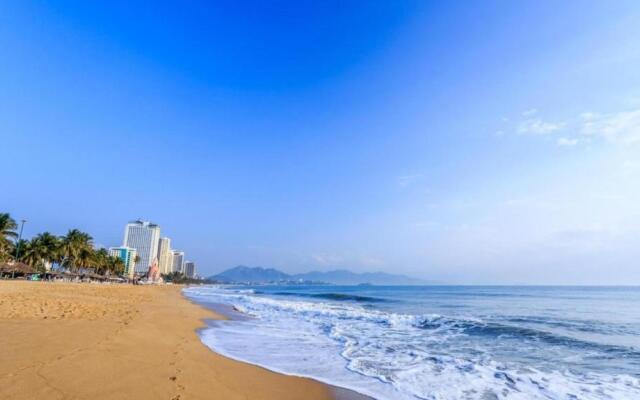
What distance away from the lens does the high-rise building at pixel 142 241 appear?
588 feet

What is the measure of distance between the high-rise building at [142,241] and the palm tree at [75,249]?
120 metres

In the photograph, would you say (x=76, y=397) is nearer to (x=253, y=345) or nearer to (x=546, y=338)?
(x=253, y=345)

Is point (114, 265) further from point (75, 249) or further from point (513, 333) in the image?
point (513, 333)

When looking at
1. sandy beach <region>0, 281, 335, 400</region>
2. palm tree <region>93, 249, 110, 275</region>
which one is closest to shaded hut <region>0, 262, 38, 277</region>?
palm tree <region>93, 249, 110, 275</region>

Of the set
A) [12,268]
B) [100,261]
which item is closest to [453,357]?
[12,268]

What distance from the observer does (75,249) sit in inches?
2398

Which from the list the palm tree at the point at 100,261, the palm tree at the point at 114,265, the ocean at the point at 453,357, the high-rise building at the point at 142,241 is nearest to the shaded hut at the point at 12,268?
the palm tree at the point at 100,261

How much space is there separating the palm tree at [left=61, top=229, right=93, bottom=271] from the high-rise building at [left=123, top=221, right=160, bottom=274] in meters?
120

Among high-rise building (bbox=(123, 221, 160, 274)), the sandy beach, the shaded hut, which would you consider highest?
high-rise building (bbox=(123, 221, 160, 274))

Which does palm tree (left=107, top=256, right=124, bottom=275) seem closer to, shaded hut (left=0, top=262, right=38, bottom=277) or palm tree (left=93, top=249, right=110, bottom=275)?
palm tree (left=93, top=249, right=110, bottom=275)

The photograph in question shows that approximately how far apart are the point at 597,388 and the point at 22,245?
238ft

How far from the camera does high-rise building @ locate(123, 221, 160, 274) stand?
179250 millimetres

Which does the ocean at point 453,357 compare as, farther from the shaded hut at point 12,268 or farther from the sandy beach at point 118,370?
the shaded hut at point 12,268

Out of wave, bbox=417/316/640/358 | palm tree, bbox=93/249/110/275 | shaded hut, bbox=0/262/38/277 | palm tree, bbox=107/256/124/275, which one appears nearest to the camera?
wave, bbox=417/316/640/358
